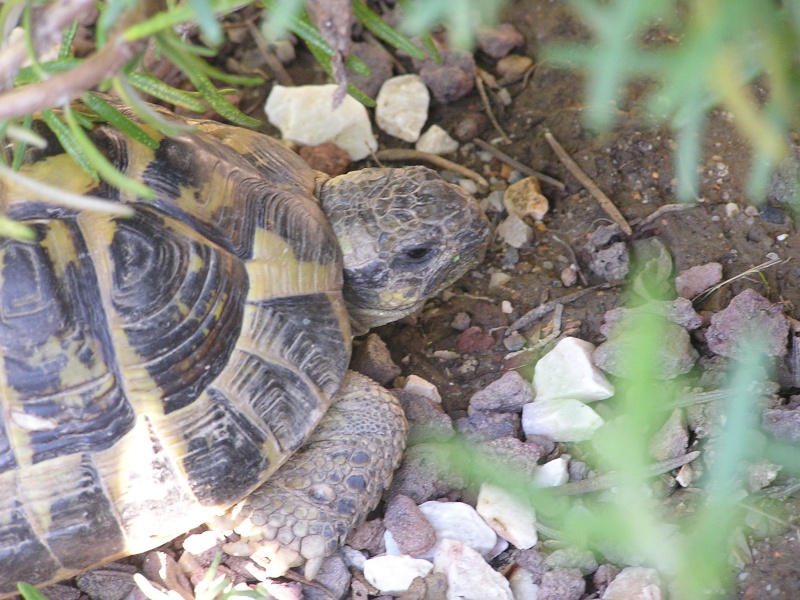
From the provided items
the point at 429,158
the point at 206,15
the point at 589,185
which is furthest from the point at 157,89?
the point at 589,185

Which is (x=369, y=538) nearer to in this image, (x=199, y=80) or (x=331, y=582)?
(x=331, y=582)

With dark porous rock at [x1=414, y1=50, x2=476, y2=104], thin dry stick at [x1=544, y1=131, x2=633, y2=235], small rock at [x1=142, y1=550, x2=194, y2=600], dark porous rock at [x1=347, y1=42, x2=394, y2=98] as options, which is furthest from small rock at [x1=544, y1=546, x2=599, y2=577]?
dark porous rock at [x1=347, y1=42, x2=394, y2=98]

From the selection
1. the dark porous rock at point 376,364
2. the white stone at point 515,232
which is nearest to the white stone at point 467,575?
the dark porous rock at point 376,364

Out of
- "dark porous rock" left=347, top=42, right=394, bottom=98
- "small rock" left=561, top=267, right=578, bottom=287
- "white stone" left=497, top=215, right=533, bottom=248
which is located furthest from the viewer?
"dark porous rock" left=347, top=42, right=394, bottom=98

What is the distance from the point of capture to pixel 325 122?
333cm

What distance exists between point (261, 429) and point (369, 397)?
0.41m

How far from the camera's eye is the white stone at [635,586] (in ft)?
6.61

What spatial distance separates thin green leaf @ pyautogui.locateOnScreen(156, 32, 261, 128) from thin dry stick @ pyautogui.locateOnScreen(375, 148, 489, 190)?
1.10 meters

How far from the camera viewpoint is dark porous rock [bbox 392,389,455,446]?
2.56m

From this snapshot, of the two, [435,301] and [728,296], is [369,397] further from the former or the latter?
[728,296]

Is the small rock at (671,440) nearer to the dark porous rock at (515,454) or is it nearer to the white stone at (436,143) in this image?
the dark porous rock at (515,454)

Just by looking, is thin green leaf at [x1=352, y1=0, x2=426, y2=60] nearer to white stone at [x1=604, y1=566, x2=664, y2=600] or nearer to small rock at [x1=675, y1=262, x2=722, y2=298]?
small rock at [x1=675, y1=262, x2=722, y2=298]

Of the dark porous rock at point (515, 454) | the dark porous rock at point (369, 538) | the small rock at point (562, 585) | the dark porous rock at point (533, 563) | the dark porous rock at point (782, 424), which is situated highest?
the dark porous rock at point (782, 424)

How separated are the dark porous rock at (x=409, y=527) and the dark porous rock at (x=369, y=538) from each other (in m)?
0.04
